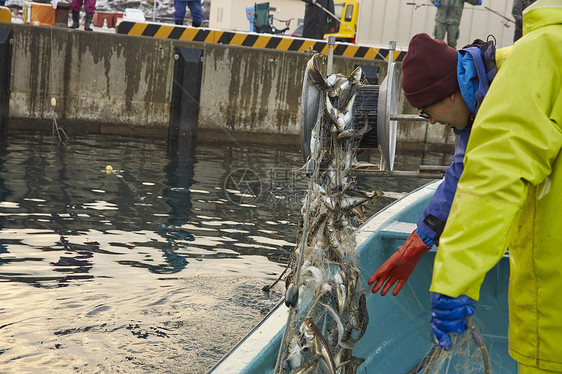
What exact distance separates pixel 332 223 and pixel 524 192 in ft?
5.18

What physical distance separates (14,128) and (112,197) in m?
4.88

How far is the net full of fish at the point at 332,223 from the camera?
119 inches

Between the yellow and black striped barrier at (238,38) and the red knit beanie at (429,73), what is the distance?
10307mm

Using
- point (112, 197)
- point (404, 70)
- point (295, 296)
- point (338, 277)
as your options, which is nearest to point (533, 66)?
point (404, 70)

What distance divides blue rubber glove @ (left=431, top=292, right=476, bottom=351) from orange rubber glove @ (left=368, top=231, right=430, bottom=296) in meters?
0.84

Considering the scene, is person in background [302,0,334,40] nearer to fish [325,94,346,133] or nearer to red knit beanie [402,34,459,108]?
fish [325,94,346,133]

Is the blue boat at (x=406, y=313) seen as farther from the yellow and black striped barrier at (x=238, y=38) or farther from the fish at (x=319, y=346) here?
the yellow and black striped barrier at (x=238, y=38)

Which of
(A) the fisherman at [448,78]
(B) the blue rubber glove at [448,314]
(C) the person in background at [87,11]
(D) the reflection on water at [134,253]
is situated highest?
(C) the person in background at [87,11]

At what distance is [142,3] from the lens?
43.8 m

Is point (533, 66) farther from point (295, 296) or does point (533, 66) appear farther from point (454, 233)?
point (295, 296)

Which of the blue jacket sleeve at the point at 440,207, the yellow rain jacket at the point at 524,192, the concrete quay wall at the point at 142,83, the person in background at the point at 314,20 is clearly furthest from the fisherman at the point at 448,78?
the person in background at the point at 314,20

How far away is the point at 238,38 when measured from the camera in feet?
43.6

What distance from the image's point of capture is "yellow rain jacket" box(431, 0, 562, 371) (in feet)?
5.71

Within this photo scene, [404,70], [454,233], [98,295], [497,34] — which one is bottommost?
[98,295]
